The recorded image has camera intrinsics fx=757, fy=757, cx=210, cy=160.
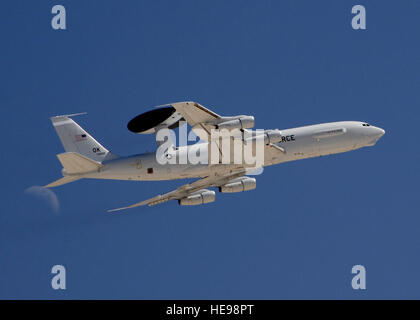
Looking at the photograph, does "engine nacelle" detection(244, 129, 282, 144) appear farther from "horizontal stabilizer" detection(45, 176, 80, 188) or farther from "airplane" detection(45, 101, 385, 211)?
"horizontal stabilizer" detection(45, 176, 80, 188)

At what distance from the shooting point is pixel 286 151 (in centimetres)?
5438

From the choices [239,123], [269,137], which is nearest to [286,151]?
[269,137]

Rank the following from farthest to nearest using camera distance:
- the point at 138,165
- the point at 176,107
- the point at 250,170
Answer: the point at 250,170 < the point at 138,165 < the point at 176,107

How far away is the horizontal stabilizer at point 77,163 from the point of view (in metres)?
49.9

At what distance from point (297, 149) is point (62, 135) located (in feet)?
55.5

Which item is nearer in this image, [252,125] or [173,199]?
[252,125]

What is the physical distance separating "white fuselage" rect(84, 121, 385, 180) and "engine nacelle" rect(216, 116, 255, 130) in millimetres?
2992

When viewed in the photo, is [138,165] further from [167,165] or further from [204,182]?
[204,182]

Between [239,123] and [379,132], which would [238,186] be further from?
[379,132]

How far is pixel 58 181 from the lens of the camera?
167 ft

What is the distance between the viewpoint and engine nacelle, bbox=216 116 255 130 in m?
50.7

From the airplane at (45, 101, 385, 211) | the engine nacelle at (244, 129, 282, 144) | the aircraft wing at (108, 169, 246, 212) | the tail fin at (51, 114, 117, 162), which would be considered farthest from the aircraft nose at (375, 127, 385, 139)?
the tail fin at (51, 114, 117, 162)

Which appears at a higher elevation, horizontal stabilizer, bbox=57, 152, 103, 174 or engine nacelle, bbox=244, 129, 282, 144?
engine nacelle, bbox=244, 129, 282, 144

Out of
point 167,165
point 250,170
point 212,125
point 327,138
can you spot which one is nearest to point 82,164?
point 167,165
